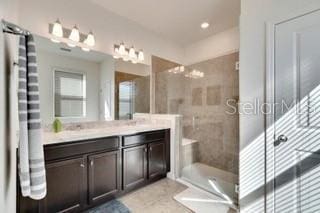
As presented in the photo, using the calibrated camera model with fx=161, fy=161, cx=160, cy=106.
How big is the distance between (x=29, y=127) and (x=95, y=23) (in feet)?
6.27

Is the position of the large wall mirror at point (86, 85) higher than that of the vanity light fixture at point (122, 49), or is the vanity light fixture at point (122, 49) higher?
the vanity light fixture at point (122, 49)

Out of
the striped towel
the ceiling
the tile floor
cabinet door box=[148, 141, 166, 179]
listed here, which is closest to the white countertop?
cabinet door box=[148, 141, 166, 179]

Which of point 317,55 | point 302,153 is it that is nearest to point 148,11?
point 317,55

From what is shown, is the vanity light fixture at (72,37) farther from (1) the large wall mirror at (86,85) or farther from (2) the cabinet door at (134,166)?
(2) the cabinet door at (134,166)

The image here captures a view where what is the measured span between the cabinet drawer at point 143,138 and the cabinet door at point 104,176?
0.19m

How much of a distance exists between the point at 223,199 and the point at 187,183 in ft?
1.90

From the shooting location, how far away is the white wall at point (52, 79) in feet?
6.35

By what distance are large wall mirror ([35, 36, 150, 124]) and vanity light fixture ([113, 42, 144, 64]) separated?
73 millimetres

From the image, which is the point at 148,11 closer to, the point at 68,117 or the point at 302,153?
the point at 68,117

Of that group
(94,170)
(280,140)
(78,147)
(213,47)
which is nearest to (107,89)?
(78,147)

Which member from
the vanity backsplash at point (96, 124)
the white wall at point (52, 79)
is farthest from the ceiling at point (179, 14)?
the vanity backsplash at point (96, 124)

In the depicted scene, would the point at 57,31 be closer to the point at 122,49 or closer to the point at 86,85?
the point at 86,85

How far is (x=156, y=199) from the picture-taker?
6.73 feet

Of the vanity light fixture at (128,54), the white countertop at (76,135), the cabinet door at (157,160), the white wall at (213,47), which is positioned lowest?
the cabinet door at (157,160)
